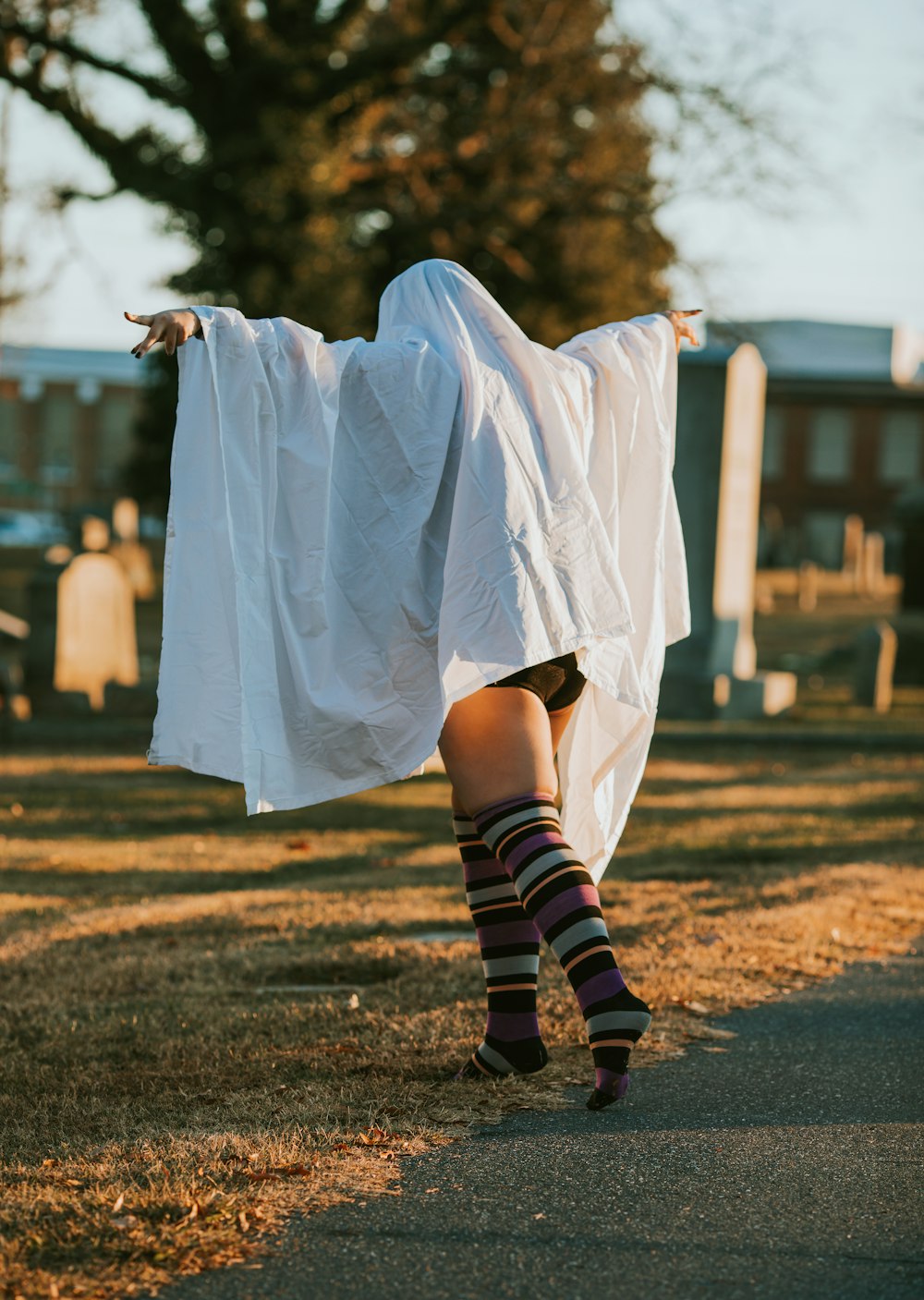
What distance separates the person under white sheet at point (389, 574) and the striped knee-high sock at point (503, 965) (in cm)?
1

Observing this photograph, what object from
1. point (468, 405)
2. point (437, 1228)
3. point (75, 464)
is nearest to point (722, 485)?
point (468, 405)

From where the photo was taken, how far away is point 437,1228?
2775mm

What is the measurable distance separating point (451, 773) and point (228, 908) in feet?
9.37

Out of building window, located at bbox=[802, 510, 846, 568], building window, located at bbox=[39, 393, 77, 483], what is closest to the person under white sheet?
building window, located at bbox=[802, 510, 846, 568]

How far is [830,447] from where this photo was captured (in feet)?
202

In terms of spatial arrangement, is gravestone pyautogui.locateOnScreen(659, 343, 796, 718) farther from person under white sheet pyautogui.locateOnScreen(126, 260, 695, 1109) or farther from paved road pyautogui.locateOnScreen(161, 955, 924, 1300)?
person under white sheet pyautogui.locateOnScreen(126, 260, 695, 1109)

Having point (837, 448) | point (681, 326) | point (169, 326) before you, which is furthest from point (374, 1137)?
point (837, 448)

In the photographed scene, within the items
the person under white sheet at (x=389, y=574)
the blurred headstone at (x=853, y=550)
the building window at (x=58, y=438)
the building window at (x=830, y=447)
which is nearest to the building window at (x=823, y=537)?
the building window at (x=830, y=447)

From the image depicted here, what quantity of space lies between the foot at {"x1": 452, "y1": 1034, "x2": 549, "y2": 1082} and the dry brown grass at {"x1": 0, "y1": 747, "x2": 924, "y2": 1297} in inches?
2.3

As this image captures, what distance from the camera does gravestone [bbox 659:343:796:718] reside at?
1382 centimetres

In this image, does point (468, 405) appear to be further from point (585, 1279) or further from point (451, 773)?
point (585, 1279)

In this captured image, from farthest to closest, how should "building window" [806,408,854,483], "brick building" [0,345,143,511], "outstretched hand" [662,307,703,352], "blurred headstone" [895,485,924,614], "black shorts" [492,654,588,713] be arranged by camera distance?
"brick building" [0,345,143,511], "building window" [806,408,854,483], "blurred headstone" [895,485,924,614], "outstretched hand" [662,307,703,352], "black shorts" [492,654,588,713]

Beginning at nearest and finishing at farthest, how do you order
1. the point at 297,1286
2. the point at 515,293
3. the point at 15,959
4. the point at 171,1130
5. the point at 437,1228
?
1. the point at 297,1286
2. the point at 437,1228
3. the point at 171,1130
4. the point at 15,959
5. the point at 515,293

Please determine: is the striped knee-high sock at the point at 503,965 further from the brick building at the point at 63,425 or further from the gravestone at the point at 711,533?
the brick building at the point at 63,425
